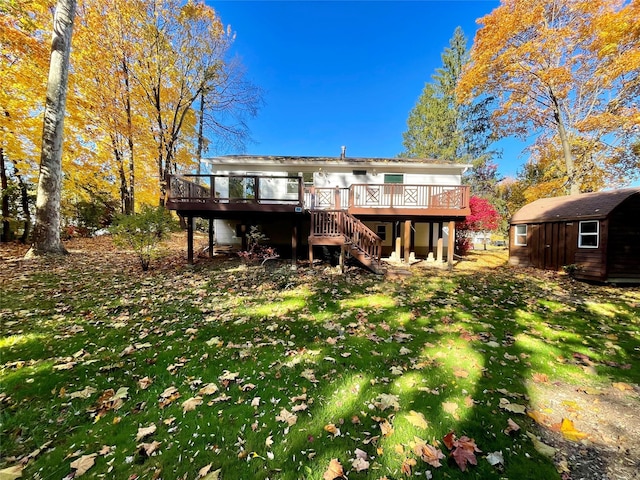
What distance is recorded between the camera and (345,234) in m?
10.0

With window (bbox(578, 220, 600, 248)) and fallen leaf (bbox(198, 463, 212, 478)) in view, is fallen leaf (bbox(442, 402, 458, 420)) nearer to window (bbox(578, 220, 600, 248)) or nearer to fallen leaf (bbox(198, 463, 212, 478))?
fallen leaf (bbox(198, 463, 212, 478))

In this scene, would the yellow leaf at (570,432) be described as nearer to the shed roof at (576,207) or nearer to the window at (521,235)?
the shed roof at (576,207)

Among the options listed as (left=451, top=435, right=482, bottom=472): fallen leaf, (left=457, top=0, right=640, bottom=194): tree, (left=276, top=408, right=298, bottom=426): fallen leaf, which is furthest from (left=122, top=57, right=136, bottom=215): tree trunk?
(left=457, top=0, right=640, bottom=194): tree

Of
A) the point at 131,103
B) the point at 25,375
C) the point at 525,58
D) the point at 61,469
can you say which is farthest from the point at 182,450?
the point at 525,58

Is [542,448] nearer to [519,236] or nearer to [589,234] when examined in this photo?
[589,234]

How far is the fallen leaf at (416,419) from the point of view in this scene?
8.67ft

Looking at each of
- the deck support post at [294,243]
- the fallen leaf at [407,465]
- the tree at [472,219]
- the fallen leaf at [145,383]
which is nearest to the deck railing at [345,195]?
the deck support post at [294,243]

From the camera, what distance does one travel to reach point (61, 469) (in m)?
2.12

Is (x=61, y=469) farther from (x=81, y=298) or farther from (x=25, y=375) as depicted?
(x=81, y=298)

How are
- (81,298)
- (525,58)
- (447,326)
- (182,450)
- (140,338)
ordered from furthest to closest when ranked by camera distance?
(525,58) < (81,298) < (447,326) < (140,338) < (182,450)

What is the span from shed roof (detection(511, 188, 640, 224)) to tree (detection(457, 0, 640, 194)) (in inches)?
182

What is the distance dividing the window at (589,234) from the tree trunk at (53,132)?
754 inches

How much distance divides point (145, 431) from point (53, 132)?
425 inches

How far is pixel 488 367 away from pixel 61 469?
4.83m
